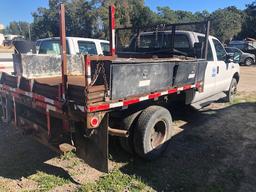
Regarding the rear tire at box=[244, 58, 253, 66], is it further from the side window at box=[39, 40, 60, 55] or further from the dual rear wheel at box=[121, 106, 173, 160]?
the dual rear wheel at box=[121, 106, 173, 160]

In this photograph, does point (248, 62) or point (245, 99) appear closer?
point (245, 99)

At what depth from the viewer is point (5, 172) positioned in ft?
14.2

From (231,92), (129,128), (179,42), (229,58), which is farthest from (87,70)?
(231,92)

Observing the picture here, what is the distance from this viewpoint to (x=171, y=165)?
4707 mm

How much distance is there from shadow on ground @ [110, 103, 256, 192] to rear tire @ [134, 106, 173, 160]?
0.21 m

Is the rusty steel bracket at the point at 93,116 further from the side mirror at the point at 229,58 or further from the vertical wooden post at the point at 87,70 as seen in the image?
the side mirror at the point at 229,58

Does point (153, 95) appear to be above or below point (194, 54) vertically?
below

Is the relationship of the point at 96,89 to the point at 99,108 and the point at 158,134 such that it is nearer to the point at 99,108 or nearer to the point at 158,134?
the point at 99,108

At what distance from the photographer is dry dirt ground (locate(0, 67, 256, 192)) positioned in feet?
13.5

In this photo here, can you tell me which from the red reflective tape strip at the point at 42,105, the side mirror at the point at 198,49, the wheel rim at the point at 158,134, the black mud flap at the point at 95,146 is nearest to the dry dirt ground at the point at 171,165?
the wheel rim at the point at 158,134

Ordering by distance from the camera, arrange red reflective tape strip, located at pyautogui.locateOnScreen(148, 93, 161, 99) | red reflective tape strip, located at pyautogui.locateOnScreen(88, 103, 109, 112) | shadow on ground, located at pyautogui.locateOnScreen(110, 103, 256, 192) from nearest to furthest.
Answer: red reflective tape strip, located at pyautogui.locateOnScreen(88, 103, 109, 112) < shadow on ground, located at pyautogui.locateOnScreen(110, 103, 256, 192) < red reflective tape strip, located at pyautogui.locateOnScreen(148, 93, 161, 99)

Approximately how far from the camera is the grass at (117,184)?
3939 millimetres

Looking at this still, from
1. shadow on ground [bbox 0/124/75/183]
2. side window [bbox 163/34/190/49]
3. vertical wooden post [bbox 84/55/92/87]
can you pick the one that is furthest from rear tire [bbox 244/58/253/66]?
vertical wooden post [bbox 84/55/92/87]

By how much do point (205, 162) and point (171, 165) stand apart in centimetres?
61
